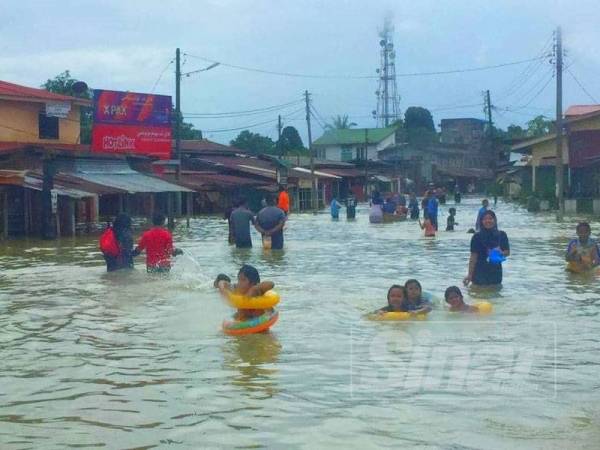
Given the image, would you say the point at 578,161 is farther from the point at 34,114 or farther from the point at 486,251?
the point at 486,251

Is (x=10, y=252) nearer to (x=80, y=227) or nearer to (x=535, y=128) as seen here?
(x=80, y=227)

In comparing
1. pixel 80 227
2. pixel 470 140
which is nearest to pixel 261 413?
pixel 80 227

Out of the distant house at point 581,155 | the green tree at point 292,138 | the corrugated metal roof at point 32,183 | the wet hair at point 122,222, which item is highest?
the green tree at point 292,138

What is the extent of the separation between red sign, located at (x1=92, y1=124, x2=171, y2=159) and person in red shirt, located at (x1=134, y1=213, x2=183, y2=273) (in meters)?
24.0

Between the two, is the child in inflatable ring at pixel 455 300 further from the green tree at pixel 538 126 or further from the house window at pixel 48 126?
the green tree at pixel 538 126

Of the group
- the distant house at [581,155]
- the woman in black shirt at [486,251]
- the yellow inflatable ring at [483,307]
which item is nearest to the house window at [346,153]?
the distant house at [581,155]

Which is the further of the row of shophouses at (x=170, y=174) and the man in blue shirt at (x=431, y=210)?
the row of shophouses at (x=170, y=174)

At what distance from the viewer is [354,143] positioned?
10212 centimetres

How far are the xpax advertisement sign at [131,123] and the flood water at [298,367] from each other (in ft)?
75.9

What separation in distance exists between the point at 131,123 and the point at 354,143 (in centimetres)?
6117

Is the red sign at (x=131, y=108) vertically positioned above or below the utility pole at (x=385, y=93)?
below

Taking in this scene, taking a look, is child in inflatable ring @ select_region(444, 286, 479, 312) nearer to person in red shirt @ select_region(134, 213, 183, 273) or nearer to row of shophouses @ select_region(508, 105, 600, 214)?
person in red shirt @ select_region(134, 213, 183, 273)

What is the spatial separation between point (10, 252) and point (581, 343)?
1884cm

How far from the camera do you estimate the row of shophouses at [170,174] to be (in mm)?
34219
